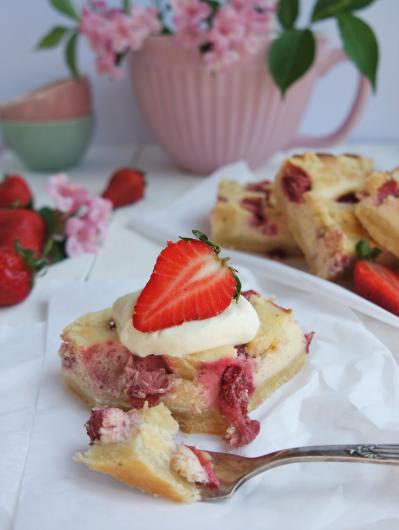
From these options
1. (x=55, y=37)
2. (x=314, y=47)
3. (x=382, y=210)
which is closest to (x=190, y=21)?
(x=314, y=47)

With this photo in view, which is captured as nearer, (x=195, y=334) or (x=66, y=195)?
(x=195, y=334)

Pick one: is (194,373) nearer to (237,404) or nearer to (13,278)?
(237,404)

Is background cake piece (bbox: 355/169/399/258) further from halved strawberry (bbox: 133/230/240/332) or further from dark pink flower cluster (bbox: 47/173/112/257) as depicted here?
dark pink flower cluster (bbox: 47/173/112/257)

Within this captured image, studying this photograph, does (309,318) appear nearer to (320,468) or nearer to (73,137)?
(320,468)

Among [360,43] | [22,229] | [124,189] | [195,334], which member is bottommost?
[124,189]

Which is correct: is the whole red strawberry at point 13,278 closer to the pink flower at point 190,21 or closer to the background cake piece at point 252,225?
the background cake piece at point 252,225
